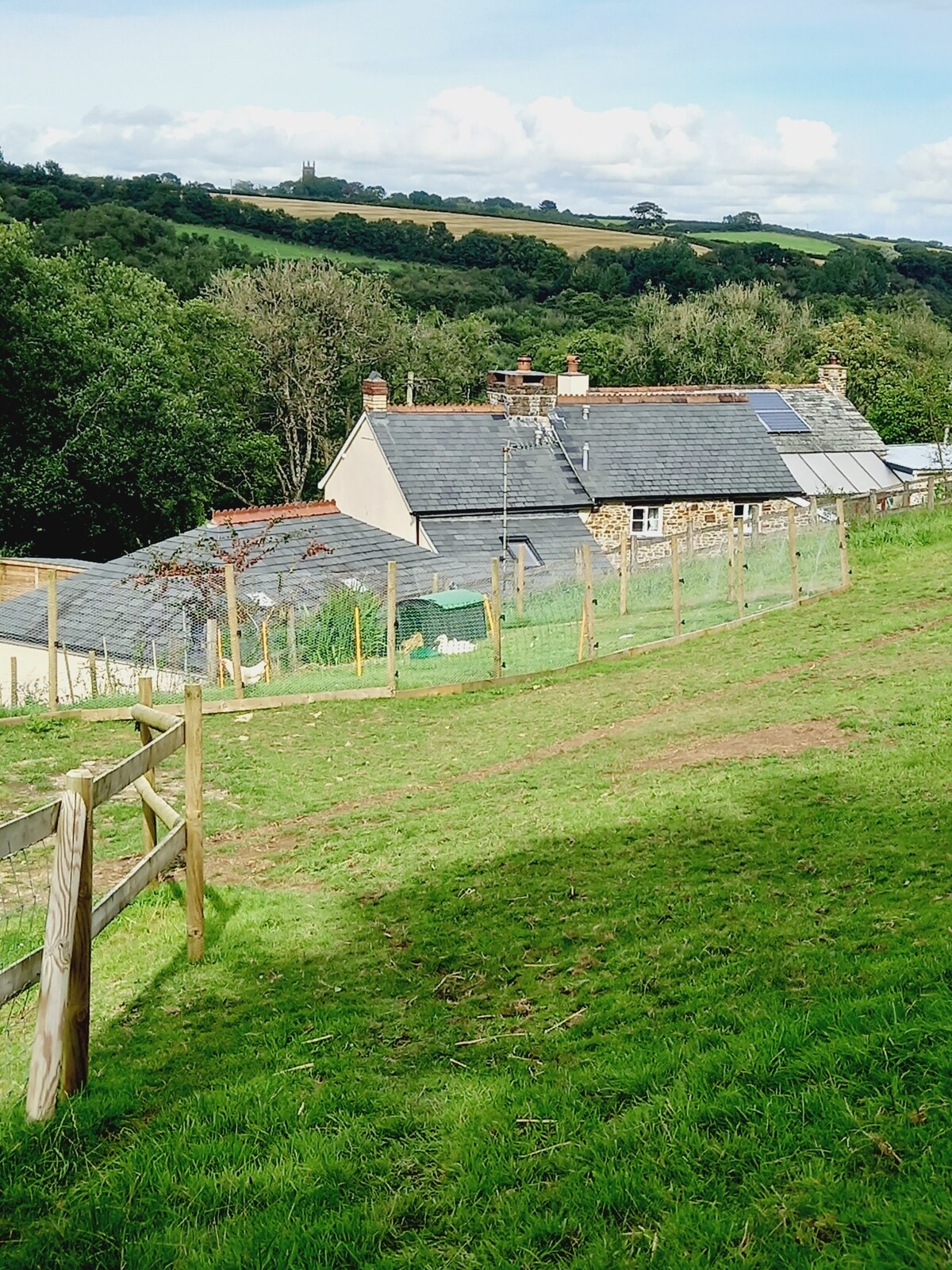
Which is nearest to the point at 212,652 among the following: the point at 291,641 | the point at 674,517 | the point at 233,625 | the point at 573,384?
the point at 291,641

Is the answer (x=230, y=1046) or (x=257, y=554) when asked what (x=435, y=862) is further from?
(x=257, y=554)

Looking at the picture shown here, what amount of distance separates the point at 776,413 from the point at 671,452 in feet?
30.5

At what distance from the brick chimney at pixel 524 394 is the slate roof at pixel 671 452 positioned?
0.70m

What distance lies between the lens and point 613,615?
879 inches

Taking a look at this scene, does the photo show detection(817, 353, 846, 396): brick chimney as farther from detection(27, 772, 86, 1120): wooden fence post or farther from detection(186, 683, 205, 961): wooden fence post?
detection(27, 772, 86, 1120): wooden fence post

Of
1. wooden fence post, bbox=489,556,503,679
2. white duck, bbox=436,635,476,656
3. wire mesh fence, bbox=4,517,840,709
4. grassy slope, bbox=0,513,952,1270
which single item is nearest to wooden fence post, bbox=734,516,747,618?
wire mesh fence, bbox=4,517,840,709

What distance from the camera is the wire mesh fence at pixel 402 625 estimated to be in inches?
746

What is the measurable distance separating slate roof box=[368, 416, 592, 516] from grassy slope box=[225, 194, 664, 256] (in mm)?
75047

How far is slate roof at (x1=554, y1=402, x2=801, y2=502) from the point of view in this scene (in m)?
36.6

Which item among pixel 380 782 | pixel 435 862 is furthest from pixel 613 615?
pixel 435 862

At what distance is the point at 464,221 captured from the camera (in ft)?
379

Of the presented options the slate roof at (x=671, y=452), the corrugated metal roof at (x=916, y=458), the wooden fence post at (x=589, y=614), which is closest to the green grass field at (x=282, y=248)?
the corrugated metal roof at (x=916, y=458)

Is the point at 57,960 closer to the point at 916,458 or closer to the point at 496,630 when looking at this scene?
the point at 496,630

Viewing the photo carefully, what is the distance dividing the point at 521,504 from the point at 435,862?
26.2 metres
